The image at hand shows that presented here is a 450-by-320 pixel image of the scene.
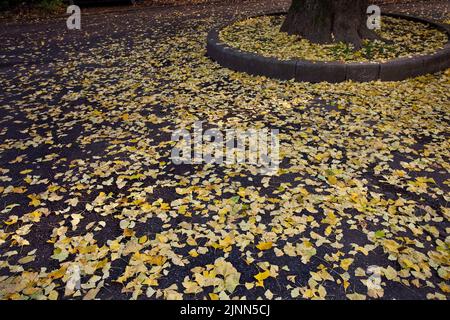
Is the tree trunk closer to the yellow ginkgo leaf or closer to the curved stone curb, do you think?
the curved stone curb

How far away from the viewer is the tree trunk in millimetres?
7344

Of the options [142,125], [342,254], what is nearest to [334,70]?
[142,125]

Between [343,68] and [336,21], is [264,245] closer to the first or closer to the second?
[343,68]

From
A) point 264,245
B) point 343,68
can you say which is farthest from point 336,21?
point 264,245

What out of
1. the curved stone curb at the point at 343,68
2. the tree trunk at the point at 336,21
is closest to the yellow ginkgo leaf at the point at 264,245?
the curved stone curb at the point at 343,68

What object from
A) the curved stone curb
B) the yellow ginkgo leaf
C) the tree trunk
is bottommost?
the yellow ginkgo leaf

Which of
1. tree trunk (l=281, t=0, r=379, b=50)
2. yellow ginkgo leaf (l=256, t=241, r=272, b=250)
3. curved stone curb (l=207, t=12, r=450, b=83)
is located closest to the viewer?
yellow ginkgo leaf (l=256, t=241, r=272, b=250)

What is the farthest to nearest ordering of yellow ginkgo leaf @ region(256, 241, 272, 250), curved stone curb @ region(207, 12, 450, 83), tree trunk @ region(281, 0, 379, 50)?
tree trunk @ region(281, 0, 379, 50) < curved stone curb @ region(207, 12, 450, 83) < yellow ginkgo leaf @ region(256, 241, 272, 250)

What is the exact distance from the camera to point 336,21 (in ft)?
24.5

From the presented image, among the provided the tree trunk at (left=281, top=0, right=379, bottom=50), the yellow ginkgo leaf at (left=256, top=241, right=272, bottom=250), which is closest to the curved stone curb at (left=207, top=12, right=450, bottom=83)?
the tree trunk at (left=281, top=0, right=379, bottom=50)

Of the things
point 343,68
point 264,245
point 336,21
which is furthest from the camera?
point 336,21

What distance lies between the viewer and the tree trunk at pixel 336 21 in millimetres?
7344

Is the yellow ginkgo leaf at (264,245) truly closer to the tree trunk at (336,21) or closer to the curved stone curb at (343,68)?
the curved stone curb at (343,68)

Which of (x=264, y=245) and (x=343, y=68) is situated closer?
(x=264, y=245)
